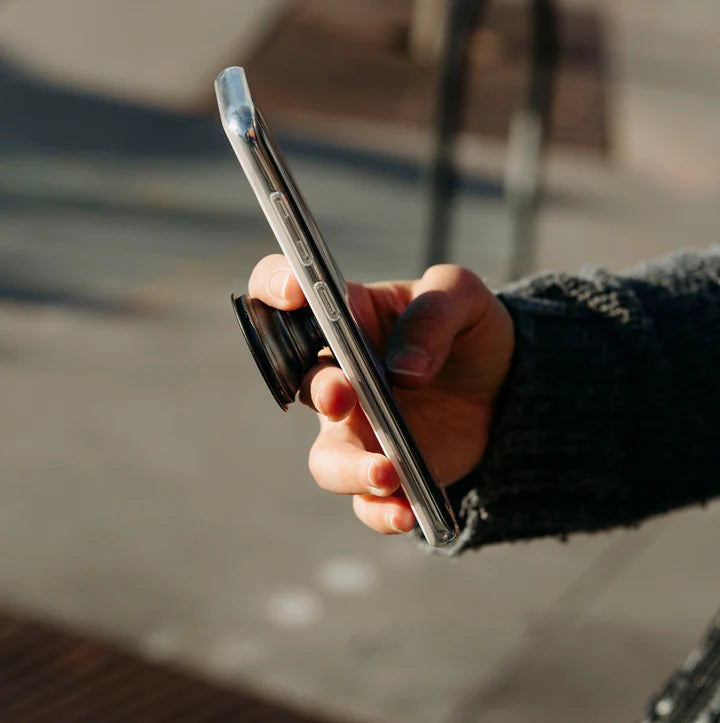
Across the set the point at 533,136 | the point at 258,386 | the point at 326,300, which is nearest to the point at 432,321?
the point at 326,300

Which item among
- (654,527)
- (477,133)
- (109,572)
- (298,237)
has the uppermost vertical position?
(298,237)

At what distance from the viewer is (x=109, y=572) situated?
317cm

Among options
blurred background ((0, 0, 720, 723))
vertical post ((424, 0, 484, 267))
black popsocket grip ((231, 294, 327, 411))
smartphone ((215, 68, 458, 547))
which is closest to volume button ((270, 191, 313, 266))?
smartphone ((215, 68, 458, 547))

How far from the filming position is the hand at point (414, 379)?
1228 millimetres

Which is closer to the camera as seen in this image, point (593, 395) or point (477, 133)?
point (593, 395)

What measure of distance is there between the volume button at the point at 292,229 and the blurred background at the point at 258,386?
1.82 m

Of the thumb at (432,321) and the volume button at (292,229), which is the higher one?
the volume button at (292,229)

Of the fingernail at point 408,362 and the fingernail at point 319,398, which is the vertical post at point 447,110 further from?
the fingernail at point 319,398

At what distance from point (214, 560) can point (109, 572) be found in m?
0.29

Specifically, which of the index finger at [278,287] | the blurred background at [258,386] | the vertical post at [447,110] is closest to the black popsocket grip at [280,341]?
the index finger at [278,287]

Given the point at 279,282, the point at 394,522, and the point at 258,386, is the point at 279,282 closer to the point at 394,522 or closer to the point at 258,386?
the point at 394,522

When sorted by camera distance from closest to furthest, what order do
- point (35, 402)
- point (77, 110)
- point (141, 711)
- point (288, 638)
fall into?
point (141, 711)
point (288, 638)
point (35, 402)
point (77, 110)

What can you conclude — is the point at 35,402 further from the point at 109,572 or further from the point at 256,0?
the point at 256,0

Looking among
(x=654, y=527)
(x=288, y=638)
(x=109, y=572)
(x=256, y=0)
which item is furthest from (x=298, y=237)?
(x=256, y=0)
